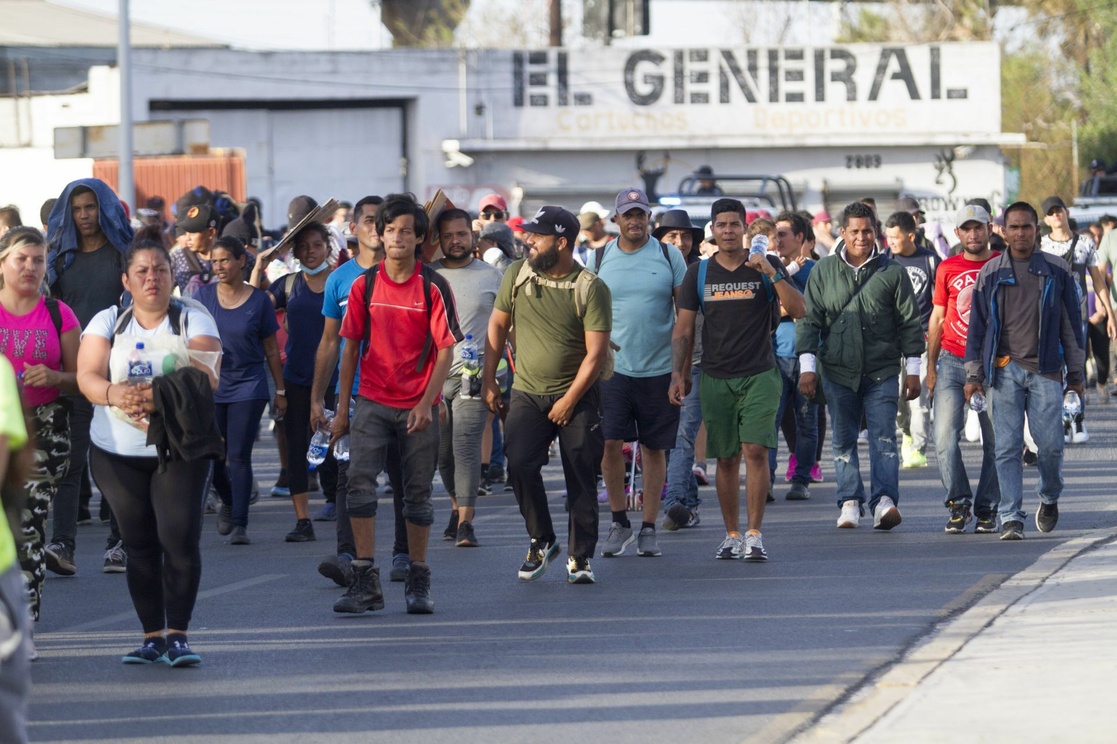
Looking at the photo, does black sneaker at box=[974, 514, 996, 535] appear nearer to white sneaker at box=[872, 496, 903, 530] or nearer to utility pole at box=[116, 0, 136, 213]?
white sneaker at box=[872, 496, 903, 530]

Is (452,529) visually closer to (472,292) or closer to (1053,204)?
(472,292)

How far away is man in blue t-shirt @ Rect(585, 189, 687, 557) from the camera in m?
10.4

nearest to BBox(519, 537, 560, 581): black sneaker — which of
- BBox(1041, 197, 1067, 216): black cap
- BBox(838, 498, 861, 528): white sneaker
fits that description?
BBox(838, 498, 861, 528): white sneaker

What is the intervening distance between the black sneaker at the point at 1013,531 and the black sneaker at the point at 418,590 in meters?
3.95

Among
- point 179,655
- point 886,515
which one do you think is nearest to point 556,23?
point 886,515

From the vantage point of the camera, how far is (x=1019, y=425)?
10781mm

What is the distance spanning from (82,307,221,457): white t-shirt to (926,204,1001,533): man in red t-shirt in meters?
5.41

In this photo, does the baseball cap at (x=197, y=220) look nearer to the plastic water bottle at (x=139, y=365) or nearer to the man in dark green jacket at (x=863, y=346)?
the man in dark green jacket at (x=863, y=346)

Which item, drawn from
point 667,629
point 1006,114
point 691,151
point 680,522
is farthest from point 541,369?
point 1006,114

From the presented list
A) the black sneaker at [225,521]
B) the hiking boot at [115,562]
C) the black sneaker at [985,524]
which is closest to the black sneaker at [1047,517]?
the black sneaker at [985,524]

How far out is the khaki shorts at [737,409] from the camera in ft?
33.2

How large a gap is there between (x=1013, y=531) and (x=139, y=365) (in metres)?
5.72

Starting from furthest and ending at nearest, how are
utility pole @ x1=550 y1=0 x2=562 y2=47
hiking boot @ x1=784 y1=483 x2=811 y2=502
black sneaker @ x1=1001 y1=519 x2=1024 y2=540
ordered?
1. utility pole @ x1=550 y1=0 x2=562 y2=47
2. hiking boot @ x1=784 y1=483 x2=811 y2=502
3. black sneaker @ x1=1001 y1=519 x2=1024 y2=540

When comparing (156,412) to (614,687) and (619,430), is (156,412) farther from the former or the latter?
(619,430)
